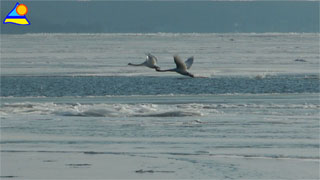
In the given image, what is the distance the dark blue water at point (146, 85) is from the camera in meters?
19.6

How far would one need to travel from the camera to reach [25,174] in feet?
30.7

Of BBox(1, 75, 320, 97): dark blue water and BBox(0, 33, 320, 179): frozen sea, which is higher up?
BBox(1, 75, 320, 97): dark blue water

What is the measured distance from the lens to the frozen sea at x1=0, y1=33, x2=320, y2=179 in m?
9.71

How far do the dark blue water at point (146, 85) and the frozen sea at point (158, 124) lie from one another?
0.02m

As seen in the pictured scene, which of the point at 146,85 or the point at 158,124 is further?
the point at 146,85

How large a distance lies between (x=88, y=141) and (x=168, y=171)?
2.37 m

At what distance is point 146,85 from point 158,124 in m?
7.73

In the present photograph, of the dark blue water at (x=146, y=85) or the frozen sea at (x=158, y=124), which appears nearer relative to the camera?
the frozen sea at (x=158, y=124)

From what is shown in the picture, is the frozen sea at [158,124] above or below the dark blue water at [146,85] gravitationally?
below

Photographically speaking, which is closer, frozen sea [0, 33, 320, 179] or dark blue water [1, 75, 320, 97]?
frozen sea [0, 33, 320, 179]

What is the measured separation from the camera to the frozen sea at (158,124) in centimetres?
971

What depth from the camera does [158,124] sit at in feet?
43.4

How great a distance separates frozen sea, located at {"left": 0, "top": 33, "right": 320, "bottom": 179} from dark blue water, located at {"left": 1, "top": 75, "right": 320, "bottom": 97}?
0.02 m

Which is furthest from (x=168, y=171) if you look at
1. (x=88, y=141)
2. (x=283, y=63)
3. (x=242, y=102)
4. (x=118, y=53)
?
(x=118, y=53)
